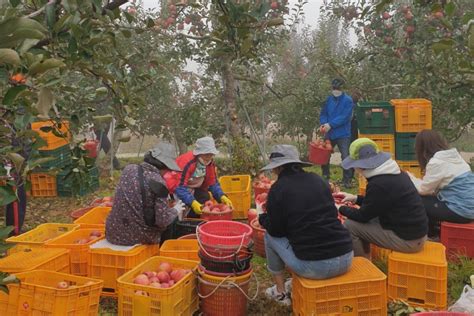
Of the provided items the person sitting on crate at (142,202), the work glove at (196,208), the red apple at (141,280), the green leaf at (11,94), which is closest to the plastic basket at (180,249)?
the person sitting on crate at (142,202)

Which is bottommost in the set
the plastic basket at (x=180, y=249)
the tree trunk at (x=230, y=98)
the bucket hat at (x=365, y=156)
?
the plastic basket at (x=180, y=249)

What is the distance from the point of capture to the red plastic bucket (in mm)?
7801

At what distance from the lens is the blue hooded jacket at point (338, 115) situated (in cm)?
748

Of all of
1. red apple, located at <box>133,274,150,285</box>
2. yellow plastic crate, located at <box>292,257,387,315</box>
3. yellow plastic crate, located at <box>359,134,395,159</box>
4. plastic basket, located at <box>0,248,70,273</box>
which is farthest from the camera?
yellow plastic crate, located at <box>359,134,395,159</box>

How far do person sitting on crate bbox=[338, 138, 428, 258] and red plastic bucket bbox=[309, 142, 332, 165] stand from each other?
3.84 meters

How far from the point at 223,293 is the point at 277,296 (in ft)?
1.84

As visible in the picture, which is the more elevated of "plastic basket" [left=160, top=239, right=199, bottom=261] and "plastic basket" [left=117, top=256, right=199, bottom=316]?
"plastic basket" [left=160, top=239, right=199, bottom=261]

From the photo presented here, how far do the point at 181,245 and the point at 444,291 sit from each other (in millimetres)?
2046

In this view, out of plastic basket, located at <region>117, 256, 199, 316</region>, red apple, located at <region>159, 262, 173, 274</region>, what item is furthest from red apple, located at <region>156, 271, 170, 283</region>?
plastic basket, located at <region>117, 256, 199, 316</region>

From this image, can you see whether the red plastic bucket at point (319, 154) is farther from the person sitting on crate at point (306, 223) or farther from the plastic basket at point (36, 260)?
the plastic basket at point (36, 260)

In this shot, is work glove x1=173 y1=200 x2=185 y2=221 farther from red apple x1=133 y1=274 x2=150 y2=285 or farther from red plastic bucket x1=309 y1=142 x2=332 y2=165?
red plastic bucket x1=309 y1=142 x2=332 y2=165

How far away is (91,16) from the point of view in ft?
5.49

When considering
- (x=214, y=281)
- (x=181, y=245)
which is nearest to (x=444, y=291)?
(x=214, y=281)

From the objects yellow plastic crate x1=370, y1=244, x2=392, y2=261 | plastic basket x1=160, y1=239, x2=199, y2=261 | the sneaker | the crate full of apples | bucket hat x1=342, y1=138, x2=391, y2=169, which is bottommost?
the sneaker
